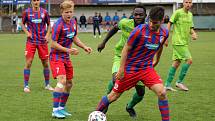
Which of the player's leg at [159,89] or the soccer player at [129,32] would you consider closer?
the player's leg at [159,89]

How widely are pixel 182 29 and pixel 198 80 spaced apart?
2100 mm

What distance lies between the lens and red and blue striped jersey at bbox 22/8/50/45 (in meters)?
10.9

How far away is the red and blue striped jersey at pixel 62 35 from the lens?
7984 mm

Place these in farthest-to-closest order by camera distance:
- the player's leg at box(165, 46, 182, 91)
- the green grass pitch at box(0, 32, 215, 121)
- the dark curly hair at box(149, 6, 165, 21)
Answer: the player's leg at box(165, 46, 182, 91)
the green grass pitch at box(0, 32, 215, 121)
the dark curly hair at box(149, 6, 165, 21)

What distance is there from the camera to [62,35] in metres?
8.12

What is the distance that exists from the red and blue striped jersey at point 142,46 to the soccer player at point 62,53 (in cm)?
116

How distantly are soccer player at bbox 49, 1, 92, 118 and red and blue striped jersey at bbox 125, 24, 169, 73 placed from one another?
1156mm

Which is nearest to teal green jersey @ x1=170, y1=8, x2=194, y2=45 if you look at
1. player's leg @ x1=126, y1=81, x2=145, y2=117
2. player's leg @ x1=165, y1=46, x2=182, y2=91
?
player's leg @ x1=165, y1=46, x2=182, y2=91

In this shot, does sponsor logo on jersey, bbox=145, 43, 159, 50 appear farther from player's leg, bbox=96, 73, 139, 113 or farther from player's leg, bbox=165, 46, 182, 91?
player's leg, bbox=165, 46, 182, 91

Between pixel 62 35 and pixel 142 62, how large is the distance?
173cm

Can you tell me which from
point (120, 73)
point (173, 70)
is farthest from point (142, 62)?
point (173, 70)

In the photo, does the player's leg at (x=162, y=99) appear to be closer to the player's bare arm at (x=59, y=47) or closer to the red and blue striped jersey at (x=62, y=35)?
the player's bare arm at (x=59, y=47)

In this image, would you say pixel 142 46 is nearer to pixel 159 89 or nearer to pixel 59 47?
pixel 159 89

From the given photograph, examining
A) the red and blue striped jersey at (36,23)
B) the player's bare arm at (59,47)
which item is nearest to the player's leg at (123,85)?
the player's bare arm at (59,47)
